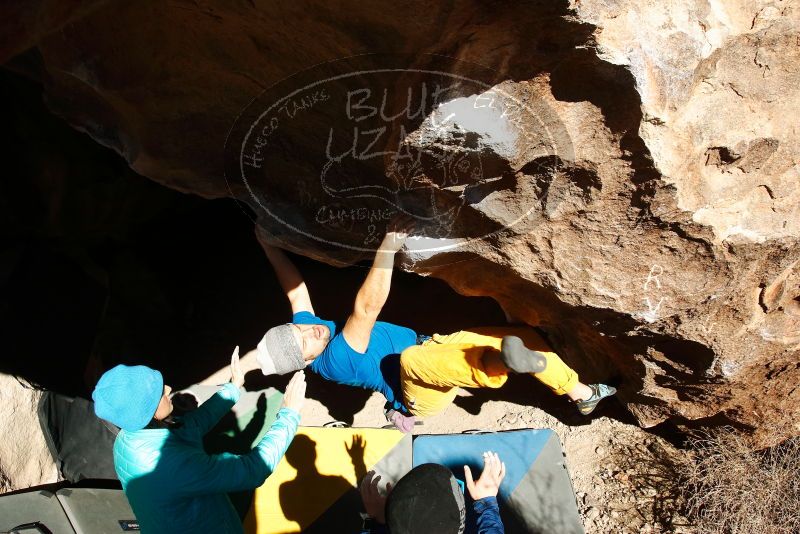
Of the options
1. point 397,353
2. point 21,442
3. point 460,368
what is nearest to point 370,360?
point 397,353

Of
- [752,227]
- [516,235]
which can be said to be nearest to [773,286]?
[752,227]

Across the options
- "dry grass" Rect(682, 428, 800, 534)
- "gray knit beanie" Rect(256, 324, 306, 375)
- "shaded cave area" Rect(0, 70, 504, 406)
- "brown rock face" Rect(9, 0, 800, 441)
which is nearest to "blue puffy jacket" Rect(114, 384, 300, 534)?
"gray knit beanie" Rect(256, 324, 306, 375)

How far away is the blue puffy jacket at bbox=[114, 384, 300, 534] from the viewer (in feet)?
6.61

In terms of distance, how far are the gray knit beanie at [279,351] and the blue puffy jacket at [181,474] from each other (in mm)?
308

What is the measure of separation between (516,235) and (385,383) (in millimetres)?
1122

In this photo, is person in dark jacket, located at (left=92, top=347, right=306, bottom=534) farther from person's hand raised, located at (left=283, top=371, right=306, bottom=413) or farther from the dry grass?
the dry grass

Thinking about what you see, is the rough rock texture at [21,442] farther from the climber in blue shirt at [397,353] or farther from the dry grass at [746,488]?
the dry grass at [746,488]

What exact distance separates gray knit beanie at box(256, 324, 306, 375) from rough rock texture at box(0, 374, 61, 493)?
172 cm

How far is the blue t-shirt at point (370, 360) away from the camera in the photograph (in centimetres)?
257

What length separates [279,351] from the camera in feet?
7.96

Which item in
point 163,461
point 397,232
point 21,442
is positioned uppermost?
point 397,232

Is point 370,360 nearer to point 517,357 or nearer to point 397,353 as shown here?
point 397,353

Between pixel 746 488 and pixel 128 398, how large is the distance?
9.09ft

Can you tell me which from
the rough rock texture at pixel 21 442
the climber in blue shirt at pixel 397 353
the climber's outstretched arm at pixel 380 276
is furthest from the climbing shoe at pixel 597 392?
the rough rock texture at pixel 21 442
